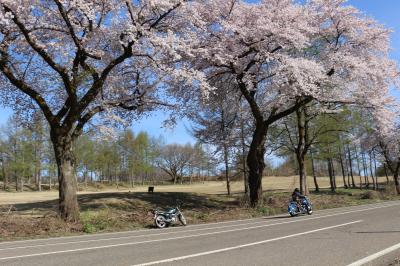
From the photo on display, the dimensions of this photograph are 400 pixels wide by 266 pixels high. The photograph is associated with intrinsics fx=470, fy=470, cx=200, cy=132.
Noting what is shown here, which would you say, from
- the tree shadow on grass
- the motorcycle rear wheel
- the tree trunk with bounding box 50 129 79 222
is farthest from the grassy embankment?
the motorcycle rear wheel

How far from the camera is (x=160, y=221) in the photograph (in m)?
18.8

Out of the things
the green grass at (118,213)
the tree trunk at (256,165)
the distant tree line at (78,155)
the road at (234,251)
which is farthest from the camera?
the distant tree line at (78,155)

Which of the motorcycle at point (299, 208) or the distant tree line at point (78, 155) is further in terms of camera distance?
the distant tree line at point (78, 155)

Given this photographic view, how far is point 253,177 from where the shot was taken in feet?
89.9

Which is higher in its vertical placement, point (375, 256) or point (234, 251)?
point (234, 251)

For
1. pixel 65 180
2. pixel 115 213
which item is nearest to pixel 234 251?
pixel 65 180

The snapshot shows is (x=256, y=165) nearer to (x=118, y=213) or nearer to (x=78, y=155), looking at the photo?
(x=118, y=213)

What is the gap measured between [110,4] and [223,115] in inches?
677

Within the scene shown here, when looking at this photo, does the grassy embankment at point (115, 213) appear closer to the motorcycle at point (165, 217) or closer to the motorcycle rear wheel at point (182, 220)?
the motorcycle at point (165, 217)

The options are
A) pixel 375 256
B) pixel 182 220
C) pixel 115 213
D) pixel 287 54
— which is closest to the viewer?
pixel 375 256

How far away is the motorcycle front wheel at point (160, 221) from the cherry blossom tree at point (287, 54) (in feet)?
28.8

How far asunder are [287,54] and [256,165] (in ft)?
22.0

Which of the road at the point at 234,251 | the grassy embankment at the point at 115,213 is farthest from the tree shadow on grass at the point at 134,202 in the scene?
the road at the point at 234,251

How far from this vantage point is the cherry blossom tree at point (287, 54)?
25062 millimetres
